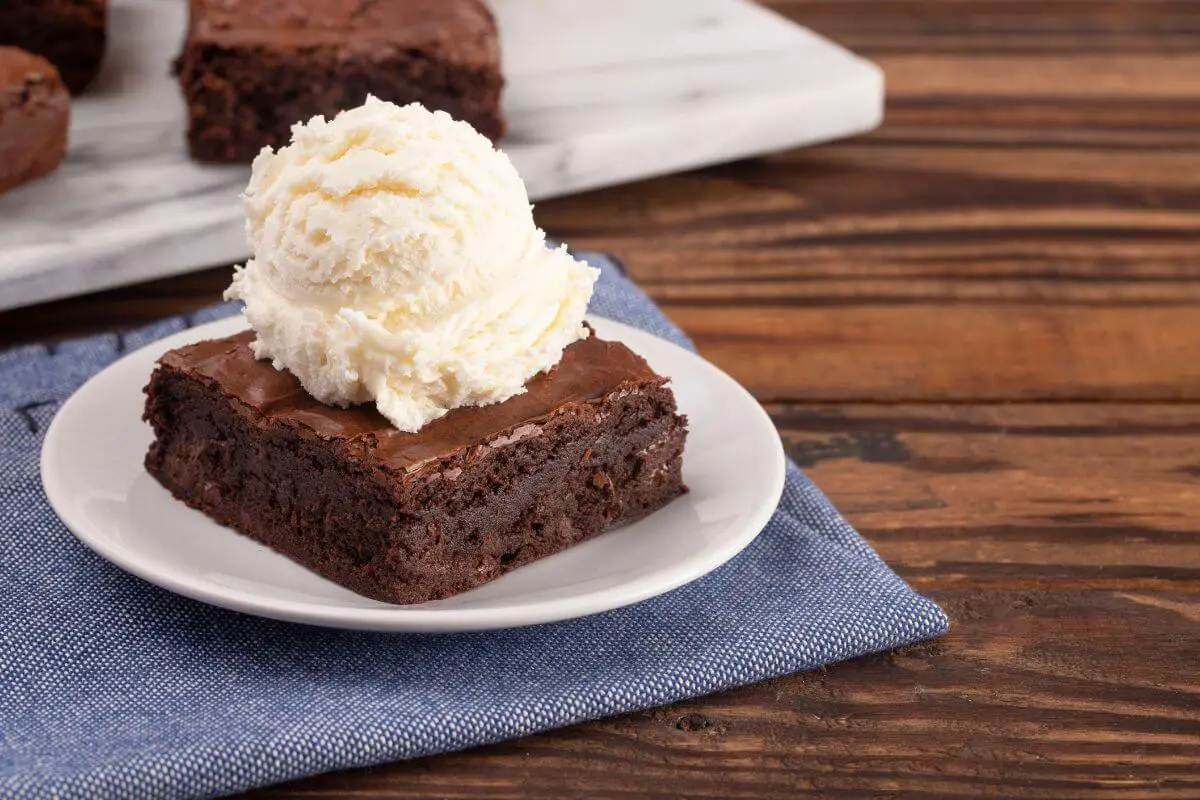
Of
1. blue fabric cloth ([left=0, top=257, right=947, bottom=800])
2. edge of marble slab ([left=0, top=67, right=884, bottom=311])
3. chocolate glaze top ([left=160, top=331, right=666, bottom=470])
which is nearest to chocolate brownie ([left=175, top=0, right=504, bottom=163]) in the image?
edge of marble slab ([left=0, top=67, right=884, bottom=311])

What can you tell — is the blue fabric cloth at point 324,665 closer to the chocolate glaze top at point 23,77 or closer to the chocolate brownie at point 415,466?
the chocolate brownie at point 415,466

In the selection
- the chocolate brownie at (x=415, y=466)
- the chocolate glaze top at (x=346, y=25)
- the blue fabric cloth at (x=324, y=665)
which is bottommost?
the blue fabric cloth at (x=324, y=665)

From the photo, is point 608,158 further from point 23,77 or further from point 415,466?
point 415,466

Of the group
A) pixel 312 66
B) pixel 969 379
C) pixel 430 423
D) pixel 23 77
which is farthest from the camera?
pixel 312 66

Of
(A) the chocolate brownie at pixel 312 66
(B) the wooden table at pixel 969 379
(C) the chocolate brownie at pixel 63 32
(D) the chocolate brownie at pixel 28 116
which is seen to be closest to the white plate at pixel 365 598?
(B) the wooden table at pixel 969 379

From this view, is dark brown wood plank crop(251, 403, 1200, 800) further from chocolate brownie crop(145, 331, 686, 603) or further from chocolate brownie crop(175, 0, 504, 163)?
chocolate brownie crop(175, 0, 504, 163)

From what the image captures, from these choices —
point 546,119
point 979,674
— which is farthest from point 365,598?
point 546,119
